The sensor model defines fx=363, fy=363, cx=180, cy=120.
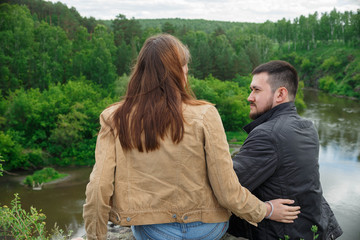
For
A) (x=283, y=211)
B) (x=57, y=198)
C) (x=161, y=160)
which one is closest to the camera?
(x=161, y=160)

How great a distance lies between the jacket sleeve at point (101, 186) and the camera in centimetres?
194

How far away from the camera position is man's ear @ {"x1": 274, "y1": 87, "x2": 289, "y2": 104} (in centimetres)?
268

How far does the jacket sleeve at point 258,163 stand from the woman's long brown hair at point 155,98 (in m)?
0.56

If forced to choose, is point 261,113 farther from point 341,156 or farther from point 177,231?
point 341,156

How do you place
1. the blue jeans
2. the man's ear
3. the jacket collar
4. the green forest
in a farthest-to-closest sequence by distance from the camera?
the green forest, the man's ear, the jacket collar, the blue jeans

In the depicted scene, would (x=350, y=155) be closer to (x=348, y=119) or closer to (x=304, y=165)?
(x=348, y=119)

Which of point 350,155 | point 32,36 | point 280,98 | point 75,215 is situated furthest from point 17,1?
point 280,98

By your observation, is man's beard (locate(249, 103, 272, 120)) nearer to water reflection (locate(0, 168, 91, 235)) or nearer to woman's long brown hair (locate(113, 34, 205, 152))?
woman's long brown hair (locate(113, 34, 205, 152))

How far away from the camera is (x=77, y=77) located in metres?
40.9

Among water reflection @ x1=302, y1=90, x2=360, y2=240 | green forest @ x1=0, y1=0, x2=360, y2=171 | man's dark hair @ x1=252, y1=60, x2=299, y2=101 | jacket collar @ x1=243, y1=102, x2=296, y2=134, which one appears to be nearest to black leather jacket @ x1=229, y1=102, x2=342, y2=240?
jacket collar @ x1=243, y1=102, x2=296, y2=134

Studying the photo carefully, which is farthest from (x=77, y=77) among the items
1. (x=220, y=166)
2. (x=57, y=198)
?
(x=220, y=166)

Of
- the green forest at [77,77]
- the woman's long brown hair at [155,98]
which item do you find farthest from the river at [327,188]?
the woman's long brown hair at [155,98]

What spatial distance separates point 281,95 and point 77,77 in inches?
1593

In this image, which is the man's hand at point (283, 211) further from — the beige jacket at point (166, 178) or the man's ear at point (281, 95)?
the man's ear at point (281, 95)
